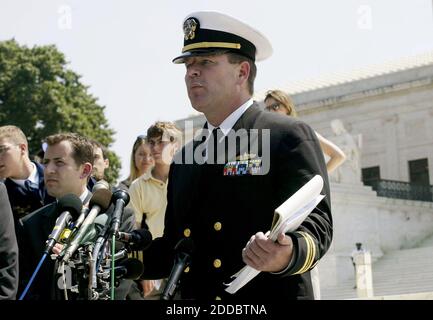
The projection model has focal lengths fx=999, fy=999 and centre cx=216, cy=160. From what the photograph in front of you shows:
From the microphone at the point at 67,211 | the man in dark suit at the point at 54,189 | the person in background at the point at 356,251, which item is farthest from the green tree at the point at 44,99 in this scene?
the microphone at the point at 67,211

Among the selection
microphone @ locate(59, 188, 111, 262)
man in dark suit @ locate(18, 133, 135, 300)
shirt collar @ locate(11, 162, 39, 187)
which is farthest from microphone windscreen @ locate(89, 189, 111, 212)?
shirt collar @ locate(11, 162, 39, 187)

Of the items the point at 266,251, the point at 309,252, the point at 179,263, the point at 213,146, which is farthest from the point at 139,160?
the point at 266,251

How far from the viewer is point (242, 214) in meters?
4.56

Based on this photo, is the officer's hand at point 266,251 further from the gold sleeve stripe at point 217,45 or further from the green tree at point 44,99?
the green tree at point 44,99

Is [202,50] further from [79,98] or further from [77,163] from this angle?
[79,98]

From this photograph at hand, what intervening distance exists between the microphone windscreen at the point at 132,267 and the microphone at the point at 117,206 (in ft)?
0.97

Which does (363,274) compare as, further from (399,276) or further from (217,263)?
(217,263)

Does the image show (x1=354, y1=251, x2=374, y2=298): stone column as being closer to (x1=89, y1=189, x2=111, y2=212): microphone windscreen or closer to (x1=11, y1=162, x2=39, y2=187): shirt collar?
(x1=11, y1=162, x2=39, y2=187): shirt collar

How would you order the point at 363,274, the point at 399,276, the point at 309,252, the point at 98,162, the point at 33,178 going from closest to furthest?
the point at 309,252, the point at 33,178, the point at 98,162, the point at 363,274, the point at 399,276

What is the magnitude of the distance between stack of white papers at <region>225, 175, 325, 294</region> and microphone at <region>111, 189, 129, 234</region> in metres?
0.61

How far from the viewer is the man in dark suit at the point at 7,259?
5.36m

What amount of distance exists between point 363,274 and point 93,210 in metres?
24.7

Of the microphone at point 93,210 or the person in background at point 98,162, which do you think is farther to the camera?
the person in background at point 98,162

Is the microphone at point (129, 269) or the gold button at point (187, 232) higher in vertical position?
the gold button at point (187, 232)
